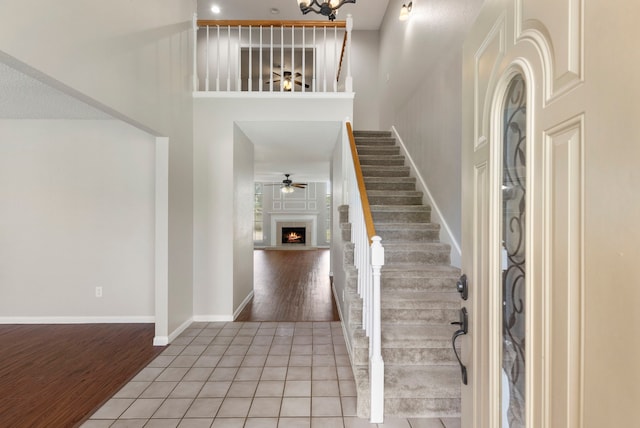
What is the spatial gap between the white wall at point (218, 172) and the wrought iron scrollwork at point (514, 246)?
3.11m

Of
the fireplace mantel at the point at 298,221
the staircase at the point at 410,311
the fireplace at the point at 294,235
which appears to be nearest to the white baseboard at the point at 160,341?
the staircase at the point at 410,311

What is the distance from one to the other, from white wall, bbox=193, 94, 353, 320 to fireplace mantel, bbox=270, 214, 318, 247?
28.3ft

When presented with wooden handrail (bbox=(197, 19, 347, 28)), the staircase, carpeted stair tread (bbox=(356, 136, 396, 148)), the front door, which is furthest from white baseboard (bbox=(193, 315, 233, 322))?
wooden handrail (bbox=(197, 19, 347, 28))

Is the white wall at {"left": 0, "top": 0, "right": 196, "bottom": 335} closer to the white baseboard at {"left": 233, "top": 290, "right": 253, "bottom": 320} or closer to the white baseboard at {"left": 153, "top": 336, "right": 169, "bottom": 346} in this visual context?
the white baseboard at {"left": 153, "top": 336, "right": 169, "bottom": 346}

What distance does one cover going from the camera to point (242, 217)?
451 cm

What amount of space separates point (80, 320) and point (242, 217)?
2345 mm

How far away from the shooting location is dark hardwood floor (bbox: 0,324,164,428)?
7.04 ft

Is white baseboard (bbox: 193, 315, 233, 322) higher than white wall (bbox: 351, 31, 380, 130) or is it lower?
lower

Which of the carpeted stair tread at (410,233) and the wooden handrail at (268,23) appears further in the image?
the wooden handrail at (268,23)

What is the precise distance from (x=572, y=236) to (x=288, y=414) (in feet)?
6.87

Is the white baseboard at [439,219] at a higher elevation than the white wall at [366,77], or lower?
lower

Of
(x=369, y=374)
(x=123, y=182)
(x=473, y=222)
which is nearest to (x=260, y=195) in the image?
(x=123, y=182)

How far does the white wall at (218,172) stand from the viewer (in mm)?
3887

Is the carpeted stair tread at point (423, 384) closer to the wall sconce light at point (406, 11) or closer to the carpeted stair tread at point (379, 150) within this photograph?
the carpeted stair tread at point (379, 150)
